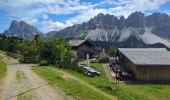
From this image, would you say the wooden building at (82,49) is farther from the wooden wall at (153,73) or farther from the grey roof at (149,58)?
the wooden wall at (153,73)

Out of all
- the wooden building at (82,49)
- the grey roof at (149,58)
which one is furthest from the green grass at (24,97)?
the wooden building at (82,49)

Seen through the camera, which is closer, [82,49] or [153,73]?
[153,73]

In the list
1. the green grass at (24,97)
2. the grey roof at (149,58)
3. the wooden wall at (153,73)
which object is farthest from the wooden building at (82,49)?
the green grass at (24,97)

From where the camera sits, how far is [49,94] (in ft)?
85.9

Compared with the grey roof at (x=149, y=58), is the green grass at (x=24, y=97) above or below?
below

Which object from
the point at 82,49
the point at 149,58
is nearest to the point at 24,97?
the point at 149,58

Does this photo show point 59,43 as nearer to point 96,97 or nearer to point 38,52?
point 38,52

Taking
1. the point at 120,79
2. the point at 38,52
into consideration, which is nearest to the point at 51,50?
the point at 38,52

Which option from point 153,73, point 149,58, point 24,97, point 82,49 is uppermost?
point 82,49

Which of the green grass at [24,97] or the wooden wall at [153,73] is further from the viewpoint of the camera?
the wooden wall at [153,73]

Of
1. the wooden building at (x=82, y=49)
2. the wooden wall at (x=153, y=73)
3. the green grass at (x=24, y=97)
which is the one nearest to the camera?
the green grass at (x=24, y=97)

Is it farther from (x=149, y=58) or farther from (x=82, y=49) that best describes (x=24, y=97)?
(x=82, y=49)

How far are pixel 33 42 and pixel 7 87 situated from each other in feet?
172

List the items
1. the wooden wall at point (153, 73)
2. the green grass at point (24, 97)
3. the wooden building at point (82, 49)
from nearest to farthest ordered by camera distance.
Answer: the green grass at point (24, 97), the wooden wall at point (153, 73), the wooden building at point (82, 49)
